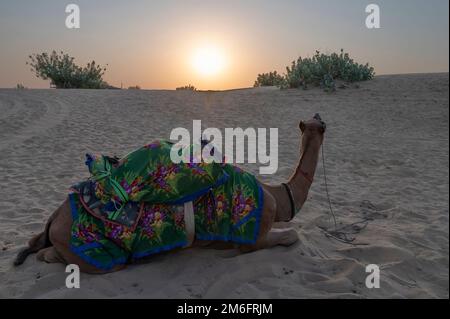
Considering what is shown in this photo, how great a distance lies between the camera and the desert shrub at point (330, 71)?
53.9 feet

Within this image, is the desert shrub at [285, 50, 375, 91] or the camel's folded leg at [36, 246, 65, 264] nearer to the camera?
the camel's folded leg at [36, 246, 65, 264]

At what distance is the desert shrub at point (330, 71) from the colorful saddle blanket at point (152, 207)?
13.7m

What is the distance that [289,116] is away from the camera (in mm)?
12656

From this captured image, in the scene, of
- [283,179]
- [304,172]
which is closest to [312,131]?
[304,172]

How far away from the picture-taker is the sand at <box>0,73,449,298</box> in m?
2.94

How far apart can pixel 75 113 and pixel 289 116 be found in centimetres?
692

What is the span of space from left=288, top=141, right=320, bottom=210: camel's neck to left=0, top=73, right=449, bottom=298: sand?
499mm

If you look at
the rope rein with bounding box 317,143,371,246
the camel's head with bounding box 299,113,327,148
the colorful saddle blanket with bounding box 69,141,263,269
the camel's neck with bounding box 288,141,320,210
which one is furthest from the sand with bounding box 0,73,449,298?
the camel's head with bounding box 299,113,327,148

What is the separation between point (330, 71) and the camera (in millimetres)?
16609

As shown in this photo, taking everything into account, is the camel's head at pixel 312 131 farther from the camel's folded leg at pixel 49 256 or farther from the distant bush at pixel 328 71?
the distant bush at pixel 328 71

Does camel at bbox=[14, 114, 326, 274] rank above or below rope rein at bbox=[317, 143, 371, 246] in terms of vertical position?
above

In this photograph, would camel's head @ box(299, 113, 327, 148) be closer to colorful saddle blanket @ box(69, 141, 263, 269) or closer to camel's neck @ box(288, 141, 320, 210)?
camel's neck @ box(288, 141, 320, 210)

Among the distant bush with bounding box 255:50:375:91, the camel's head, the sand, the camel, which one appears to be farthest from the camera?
the distant bush with bounding box 255:50:375:91

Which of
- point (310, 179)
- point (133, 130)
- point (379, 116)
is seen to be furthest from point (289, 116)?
point (310, 179)
